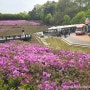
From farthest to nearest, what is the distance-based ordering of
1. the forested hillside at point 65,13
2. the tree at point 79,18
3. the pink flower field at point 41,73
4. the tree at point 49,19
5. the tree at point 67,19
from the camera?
the tree at point 49,19
the forested hillside at point 65,13
the tree at point 67,19
the tree at point 79,18
the pink flower field at point 41,73

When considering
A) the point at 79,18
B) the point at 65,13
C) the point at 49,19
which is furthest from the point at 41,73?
the point at 49,19

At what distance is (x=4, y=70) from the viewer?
949 centimetres

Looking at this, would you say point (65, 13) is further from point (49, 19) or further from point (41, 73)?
point (41, 73)

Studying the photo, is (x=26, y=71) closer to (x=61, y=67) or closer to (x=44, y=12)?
(x=61, y=67)

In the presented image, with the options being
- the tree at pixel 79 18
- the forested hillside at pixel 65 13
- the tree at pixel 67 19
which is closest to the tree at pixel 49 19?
the forested hillside at pixel 65 13

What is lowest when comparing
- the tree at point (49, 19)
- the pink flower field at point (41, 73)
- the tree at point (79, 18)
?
the tree at point (49, 19)

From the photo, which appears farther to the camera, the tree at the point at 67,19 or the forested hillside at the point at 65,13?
the forested hillside at the point at 65,13

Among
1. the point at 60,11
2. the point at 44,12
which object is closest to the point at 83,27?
the point at 60,11

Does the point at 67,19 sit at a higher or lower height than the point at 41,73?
lower

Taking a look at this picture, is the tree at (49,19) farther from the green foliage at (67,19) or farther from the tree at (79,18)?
the tree at (79,18)

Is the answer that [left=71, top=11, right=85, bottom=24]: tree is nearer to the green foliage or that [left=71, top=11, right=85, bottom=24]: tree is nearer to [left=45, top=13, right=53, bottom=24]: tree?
the green foliage

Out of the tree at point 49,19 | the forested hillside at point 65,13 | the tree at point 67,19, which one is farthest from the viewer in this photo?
the tree at point 49,19

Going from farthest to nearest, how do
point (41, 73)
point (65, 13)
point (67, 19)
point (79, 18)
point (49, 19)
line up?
1. point (49, 19)
2. point (65, 13)
3. point (67, 19)
4. point (79, 18)
5. point (41, 73)

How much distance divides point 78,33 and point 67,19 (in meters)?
34.5
